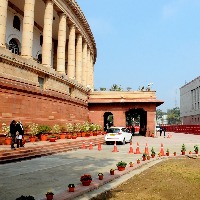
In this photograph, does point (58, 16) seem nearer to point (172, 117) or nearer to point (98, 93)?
point (98, 93)

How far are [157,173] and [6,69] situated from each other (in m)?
12.9

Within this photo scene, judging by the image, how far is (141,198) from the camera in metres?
6.80

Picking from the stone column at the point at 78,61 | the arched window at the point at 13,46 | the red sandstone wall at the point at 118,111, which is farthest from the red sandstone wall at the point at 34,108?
the red sandstone wall at the point at 118,111

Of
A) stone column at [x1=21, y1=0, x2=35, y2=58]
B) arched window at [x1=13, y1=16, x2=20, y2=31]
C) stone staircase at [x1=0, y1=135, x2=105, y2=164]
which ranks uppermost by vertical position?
arched window at [x1=13, y1=16, x2=20, y2=31]

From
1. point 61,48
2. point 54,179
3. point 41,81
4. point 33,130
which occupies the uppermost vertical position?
point 61,48

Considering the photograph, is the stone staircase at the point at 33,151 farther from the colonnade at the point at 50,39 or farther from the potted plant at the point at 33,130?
the colonnade at the point at 50,39

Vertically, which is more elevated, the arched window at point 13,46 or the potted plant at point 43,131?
the arched window at point 13,46

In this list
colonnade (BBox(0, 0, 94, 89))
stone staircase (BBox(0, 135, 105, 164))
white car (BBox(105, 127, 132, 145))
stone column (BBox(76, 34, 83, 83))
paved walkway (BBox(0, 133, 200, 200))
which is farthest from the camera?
stone column (BBox(76, 34, 83, 83))

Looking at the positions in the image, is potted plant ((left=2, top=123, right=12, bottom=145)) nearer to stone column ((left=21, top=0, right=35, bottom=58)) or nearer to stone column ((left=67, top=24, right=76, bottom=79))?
stone column ((left=21, top=0, right=35, bottom=58))

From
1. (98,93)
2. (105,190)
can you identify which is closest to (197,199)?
(105,190)

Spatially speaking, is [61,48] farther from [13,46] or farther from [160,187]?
[160,187]

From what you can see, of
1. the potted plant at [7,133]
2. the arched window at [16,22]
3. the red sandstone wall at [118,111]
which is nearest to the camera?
the potted plant at [7,133]

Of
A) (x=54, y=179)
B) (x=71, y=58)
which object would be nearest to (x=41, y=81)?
(x=71, y=58)

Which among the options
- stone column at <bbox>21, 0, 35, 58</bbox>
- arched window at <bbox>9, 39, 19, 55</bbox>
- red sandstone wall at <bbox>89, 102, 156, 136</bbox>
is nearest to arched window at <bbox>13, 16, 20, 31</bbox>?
arched window at <bbox>9, 39, 19, 55</bbox>
